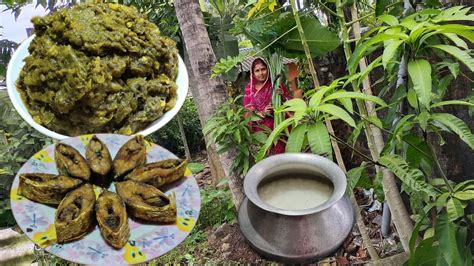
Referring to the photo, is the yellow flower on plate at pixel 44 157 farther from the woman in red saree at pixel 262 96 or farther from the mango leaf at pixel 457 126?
the woman in red saree at pixel 262 96

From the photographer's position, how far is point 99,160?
70 cm

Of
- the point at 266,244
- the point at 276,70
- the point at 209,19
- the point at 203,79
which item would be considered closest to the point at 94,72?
the point at 266,244

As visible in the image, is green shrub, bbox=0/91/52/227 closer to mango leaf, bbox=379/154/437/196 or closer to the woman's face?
the woman's face

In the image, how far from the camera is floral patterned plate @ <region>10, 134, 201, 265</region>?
581mm

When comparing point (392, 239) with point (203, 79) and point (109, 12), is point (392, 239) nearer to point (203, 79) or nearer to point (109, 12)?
point (203, 79)

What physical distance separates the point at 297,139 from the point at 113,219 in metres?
0.43

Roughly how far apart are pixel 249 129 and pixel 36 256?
149 cm

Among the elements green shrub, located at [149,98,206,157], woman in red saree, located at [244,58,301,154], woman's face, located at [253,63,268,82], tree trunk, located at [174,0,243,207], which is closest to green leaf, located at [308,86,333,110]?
tree trunk, located at [174,0,243,207]

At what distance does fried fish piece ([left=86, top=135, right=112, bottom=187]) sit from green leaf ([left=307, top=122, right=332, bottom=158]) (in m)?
0.40

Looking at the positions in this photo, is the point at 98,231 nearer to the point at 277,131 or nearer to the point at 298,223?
the point at 298,223

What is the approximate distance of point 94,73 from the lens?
27.2 inches

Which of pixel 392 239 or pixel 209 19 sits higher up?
pixel 209 19

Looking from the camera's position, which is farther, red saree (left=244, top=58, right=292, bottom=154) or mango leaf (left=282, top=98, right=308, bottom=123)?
red saree (left=244, top=58, right=292, bottom=154)

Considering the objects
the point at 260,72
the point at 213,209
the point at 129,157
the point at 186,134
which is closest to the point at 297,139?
the point at 129,157
